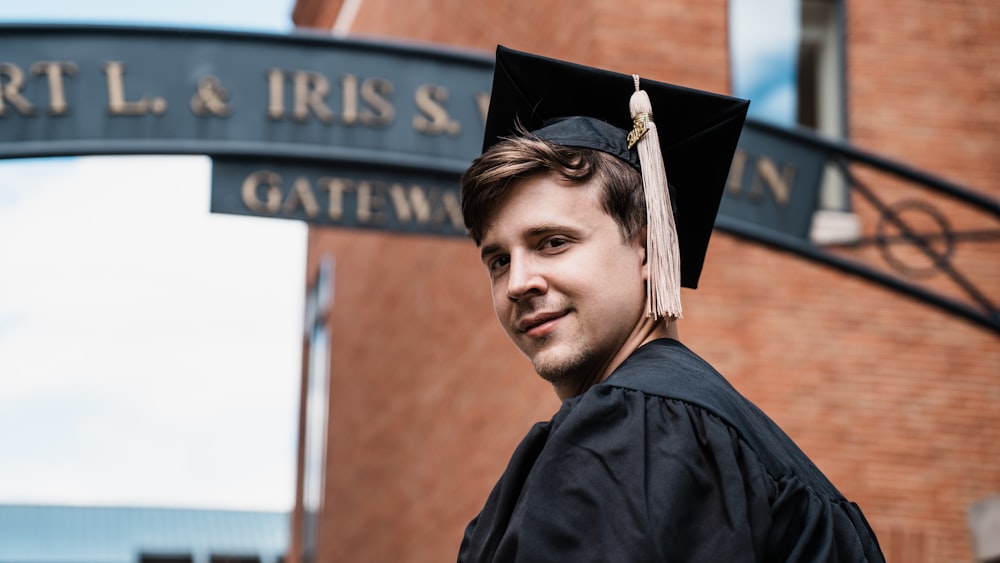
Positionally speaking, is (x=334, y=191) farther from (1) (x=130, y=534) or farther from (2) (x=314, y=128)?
(1) (x=130, y=534)

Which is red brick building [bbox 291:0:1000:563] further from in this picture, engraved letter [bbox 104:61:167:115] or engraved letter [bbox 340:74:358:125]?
engraved letter [bbox 104:61:167:115]

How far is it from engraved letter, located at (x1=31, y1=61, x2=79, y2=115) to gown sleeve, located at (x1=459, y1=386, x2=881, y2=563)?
17.5ft

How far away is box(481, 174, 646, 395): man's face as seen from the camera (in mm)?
2408

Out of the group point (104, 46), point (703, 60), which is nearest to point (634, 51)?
point (703, 60)

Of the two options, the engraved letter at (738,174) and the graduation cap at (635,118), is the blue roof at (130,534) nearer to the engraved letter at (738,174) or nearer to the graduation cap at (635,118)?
the engraved letter at (738,174)

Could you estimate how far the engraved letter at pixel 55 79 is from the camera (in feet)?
22.9

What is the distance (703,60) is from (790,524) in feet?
24.2

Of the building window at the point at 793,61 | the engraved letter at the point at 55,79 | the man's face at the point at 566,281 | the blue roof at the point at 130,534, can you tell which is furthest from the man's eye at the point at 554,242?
the blue roof at the point at 130,534

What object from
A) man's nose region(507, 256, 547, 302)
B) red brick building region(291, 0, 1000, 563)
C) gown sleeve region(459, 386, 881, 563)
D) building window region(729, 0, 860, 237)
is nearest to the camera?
gown sleeve region(459, 386, 881, 563)

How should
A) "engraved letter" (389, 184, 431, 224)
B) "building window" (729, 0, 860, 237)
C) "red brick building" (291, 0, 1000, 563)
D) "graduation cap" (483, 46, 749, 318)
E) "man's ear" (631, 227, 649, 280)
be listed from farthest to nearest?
"building window" (729, 0, 860, 237) < "red brick building" (291, 0, 1000, 563) < "engraved letter" (389, 184, 431, 224) < "graduation cap" (483, 46, 749, 318) < "man's ear" (631, 227, 649, 280)

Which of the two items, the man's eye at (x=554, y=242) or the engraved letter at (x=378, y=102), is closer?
the man's eye at (x=554, y=242)

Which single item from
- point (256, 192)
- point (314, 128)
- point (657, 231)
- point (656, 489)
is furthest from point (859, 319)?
point (656, 489)

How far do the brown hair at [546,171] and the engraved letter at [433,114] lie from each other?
4689 mm

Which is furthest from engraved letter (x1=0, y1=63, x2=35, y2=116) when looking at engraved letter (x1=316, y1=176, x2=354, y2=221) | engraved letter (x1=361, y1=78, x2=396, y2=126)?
engraved letter (x1=361, y1=78, x2=396, y2=126)
